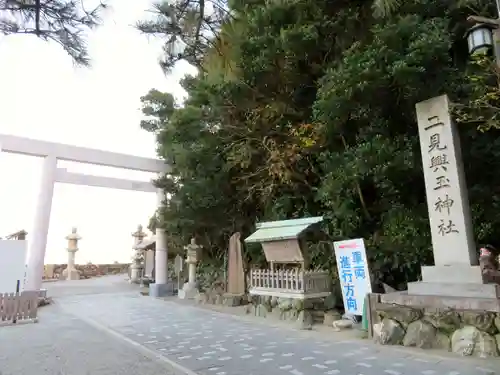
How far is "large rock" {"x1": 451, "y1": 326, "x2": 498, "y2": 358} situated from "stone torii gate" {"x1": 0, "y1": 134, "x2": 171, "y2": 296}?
12.4m

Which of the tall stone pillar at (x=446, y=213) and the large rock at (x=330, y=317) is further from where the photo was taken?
the large rock at (x=330, y=317)

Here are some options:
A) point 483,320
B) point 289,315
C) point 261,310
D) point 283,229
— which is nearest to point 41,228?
point 261,310

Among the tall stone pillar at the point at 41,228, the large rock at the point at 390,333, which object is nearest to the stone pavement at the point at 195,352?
the large rock at the point at 390,333

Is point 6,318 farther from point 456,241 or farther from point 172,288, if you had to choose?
point 456,241

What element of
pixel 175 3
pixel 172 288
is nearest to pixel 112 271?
pixel 172 288

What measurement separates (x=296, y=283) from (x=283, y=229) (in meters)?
1.22

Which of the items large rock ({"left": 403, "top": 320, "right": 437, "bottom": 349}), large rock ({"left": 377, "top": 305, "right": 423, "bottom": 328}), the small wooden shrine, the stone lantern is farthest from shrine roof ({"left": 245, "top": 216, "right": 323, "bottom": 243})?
the stone lantern

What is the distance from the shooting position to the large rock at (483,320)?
504 cm

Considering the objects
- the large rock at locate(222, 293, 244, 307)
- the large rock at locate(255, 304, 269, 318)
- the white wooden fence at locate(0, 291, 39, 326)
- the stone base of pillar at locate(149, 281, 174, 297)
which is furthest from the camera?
the stone base of pillar at locate(149, 281, 174, 297)

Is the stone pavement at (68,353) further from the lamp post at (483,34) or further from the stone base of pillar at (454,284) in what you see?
the lamp post at (483,34)

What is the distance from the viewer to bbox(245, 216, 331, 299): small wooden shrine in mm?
8172

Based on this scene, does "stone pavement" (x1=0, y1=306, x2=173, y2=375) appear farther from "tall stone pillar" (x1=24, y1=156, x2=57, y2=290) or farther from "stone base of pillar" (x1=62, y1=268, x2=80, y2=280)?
"stone base of pillar" (x1=62, y1=268, x2=80, y2=280)

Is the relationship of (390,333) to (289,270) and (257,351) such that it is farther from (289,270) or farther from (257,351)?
(289,270)

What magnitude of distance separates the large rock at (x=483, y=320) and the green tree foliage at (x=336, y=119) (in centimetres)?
193
